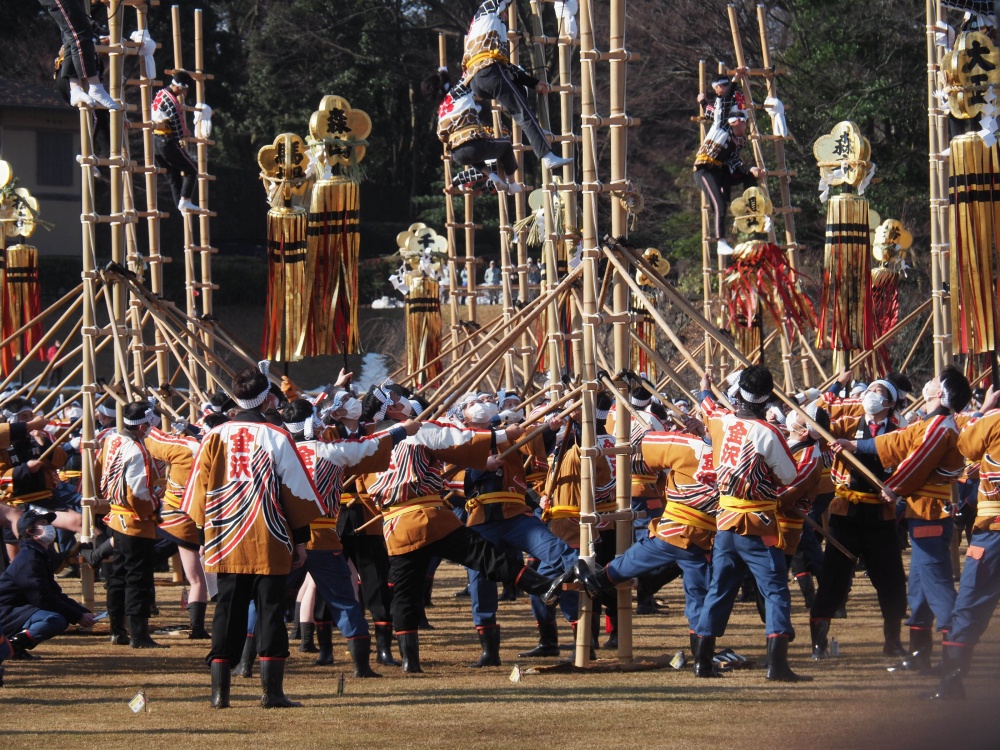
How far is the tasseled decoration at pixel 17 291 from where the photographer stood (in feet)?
53.2

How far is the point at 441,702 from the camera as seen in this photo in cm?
718

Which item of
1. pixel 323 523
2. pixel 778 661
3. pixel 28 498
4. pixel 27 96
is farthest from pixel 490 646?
pixel 27 96

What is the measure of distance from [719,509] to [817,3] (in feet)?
61.9

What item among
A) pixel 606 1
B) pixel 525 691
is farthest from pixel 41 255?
pixel 525 691

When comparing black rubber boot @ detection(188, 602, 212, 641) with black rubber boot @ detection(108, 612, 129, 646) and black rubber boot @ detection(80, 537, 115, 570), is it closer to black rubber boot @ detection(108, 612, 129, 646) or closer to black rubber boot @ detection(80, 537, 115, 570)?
black rubber boot @ detection(108, 612, 129, 646)

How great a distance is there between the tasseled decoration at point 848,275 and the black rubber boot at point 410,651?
23.6 feet

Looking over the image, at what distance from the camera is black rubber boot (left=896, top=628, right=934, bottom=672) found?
797 centimetres

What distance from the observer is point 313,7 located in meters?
32.2

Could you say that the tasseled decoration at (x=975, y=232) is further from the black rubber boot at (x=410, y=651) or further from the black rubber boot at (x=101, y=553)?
the black rubber boot at (x=101, y=553)

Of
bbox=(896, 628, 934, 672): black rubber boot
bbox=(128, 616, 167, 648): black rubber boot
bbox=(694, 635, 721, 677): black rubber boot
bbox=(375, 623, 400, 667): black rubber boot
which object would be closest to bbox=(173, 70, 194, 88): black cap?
bbox=(128, 616, 167, 648): black rubber boot

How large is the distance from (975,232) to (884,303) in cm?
707

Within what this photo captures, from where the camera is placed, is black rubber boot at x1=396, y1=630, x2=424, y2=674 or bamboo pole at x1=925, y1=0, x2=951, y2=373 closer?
black rubber boot at x1=396, y1=630, x2=424, y2=674

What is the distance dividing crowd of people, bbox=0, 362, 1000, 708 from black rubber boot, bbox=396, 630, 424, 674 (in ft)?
0.06

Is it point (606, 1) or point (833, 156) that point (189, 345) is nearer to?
point (833, 156)
